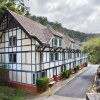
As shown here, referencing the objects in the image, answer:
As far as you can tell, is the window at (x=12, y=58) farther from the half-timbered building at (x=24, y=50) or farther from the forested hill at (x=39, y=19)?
the forested hill at (x=39, y=19)

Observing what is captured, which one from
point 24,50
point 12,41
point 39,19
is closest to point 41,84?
point 24,50

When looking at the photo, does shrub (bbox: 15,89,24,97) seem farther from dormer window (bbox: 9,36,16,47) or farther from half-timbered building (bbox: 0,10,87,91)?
dormer window (bbox: 9,36,16,47)

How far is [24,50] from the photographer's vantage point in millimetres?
27109

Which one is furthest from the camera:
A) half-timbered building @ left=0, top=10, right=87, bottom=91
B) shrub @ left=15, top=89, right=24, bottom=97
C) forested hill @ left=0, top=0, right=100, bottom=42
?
forested hill @ left=0, top=0, right=100, bottom=42

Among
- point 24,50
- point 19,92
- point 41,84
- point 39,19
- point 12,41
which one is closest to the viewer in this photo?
point 19,92

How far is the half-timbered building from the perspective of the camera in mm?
26141

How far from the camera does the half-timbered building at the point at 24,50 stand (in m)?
26.1

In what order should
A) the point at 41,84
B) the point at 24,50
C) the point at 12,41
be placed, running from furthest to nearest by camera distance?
1. the point at 12,41
2. the point at 24,50
3. the point at 41,84

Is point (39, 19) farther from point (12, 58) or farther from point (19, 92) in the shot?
point (19, 92)

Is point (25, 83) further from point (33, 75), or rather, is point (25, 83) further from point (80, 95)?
point (80, 95)

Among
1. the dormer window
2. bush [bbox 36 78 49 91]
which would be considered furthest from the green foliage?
the dormer window

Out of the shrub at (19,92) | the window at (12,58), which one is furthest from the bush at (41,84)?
the window at (12,58)

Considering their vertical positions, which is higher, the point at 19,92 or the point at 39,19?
the point at 39,19

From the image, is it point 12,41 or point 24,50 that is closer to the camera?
point 24,50
